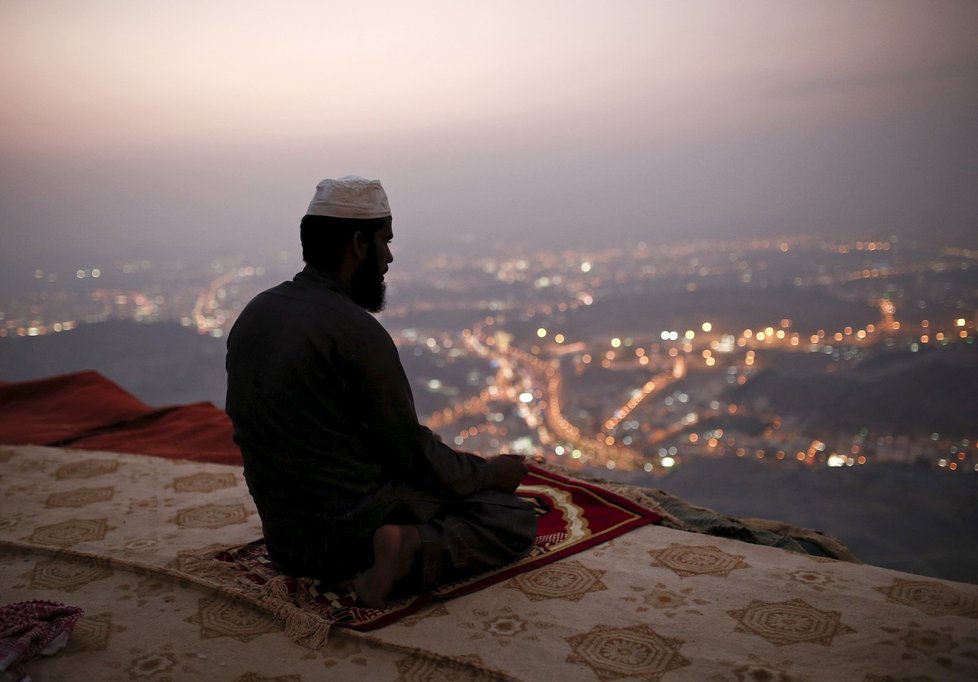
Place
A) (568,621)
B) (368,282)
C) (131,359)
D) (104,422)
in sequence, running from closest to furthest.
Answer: (568,621) → (368,282) → (104,422) → (131,359)

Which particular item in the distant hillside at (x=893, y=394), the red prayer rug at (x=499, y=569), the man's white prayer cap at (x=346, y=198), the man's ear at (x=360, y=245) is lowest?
the distant hillside at (x=893, y=394)

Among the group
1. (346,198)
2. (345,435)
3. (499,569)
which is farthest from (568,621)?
(346,198)

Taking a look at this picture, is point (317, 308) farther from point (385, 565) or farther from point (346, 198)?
point (385, 565)

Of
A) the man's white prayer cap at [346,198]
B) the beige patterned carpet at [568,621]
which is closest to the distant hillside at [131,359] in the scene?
the beige patterned carpet at [568,621]

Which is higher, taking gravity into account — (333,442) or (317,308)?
(317,308)

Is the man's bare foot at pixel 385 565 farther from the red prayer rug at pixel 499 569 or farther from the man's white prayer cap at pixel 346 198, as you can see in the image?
the man's white prayer cap at pixel 346 198
